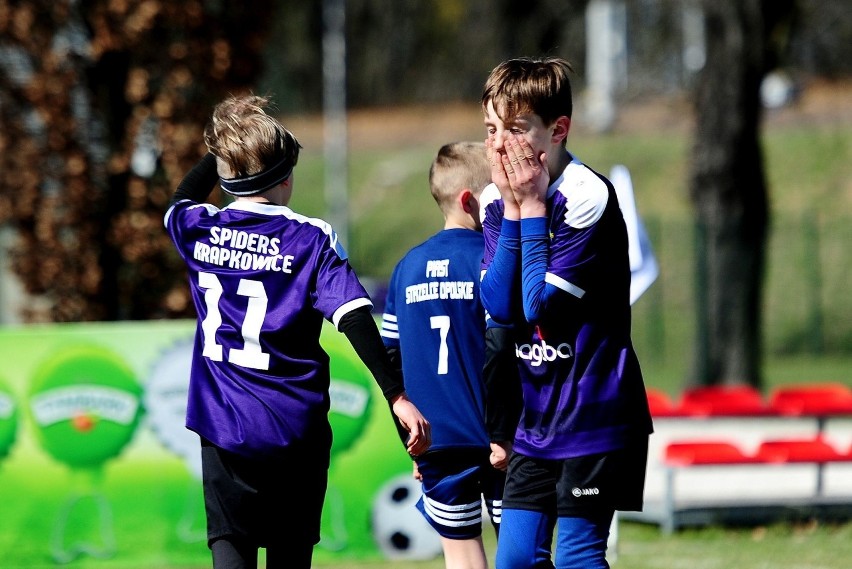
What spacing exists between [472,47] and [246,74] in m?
39.0

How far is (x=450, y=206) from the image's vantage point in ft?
16.4

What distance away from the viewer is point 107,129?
35.7 feet

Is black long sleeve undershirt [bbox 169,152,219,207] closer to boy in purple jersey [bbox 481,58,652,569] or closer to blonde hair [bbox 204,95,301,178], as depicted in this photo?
blonde hair [bbox 204,95,301,178]

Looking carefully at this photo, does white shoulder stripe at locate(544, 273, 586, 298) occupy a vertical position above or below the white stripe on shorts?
above

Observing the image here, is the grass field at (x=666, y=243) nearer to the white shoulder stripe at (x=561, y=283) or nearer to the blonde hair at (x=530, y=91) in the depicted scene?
the white shoulder stripe at (x=561, y=283)

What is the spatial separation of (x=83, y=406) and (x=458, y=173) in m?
3.39

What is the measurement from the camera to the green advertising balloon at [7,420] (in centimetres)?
739

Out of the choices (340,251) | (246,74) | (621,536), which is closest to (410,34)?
(246,74)

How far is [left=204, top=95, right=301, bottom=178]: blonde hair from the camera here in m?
4.32

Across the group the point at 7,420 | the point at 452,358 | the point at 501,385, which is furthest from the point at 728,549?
the point at 7,420

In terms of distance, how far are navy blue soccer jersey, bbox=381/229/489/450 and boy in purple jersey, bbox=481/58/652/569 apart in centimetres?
77

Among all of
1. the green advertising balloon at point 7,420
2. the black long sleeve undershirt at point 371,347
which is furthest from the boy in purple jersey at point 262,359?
the green advertising balloon at point 7,420

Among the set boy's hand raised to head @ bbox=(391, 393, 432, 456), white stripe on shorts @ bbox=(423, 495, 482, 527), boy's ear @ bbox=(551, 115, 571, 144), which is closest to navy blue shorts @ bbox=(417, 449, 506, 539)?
white stripe on shorts @ bbox=(423, 495, 482, 527)

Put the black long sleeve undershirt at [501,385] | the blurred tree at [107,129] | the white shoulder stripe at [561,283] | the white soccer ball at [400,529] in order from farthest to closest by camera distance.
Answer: the blurred tree at [107,129], the white soccer ball at [400,529], the black long sleeve undershirt at [501,385], the white shoulder stripe at [561,283]
